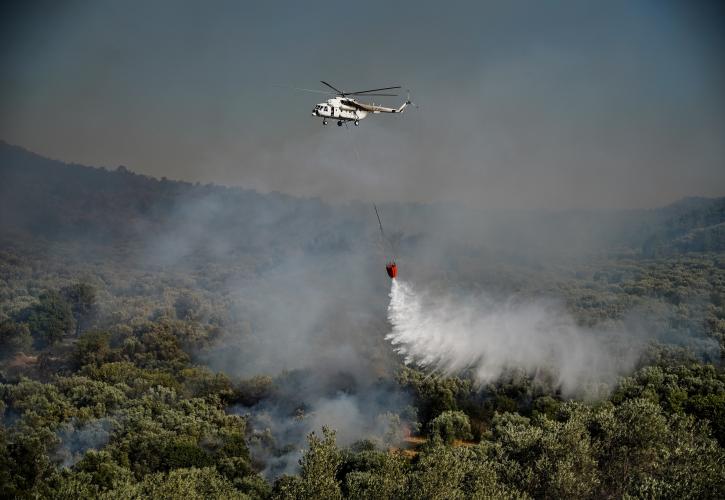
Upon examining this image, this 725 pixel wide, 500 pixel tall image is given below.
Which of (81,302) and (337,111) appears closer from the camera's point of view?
(337,111)

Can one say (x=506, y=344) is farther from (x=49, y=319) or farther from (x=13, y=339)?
(x=49, y=319)

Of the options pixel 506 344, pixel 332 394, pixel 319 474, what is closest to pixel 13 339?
pixel 332 394

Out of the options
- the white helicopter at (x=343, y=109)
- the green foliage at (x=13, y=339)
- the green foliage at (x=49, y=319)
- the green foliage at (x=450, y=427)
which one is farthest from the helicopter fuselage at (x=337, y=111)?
the green foliage at (x=49, y=319)

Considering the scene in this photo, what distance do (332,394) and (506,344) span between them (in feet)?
104

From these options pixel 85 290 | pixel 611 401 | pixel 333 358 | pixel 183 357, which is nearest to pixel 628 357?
pixel 611 401

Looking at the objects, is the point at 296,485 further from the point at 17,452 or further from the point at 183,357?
the point at 183,357

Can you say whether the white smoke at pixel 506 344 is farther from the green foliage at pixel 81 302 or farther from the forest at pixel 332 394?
the green foliage at pixel 81 302

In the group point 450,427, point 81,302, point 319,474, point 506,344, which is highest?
point 319,474

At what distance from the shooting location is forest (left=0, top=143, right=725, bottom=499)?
111ft

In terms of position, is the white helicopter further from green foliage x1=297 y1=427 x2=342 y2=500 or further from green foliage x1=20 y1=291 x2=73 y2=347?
green foliage x1=20 y1=291 x2=73 y2=347

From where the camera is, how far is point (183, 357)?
83.5 m

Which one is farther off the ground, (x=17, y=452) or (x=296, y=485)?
(x=296, y=485)

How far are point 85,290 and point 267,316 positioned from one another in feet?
124

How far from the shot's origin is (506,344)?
3314 inches
